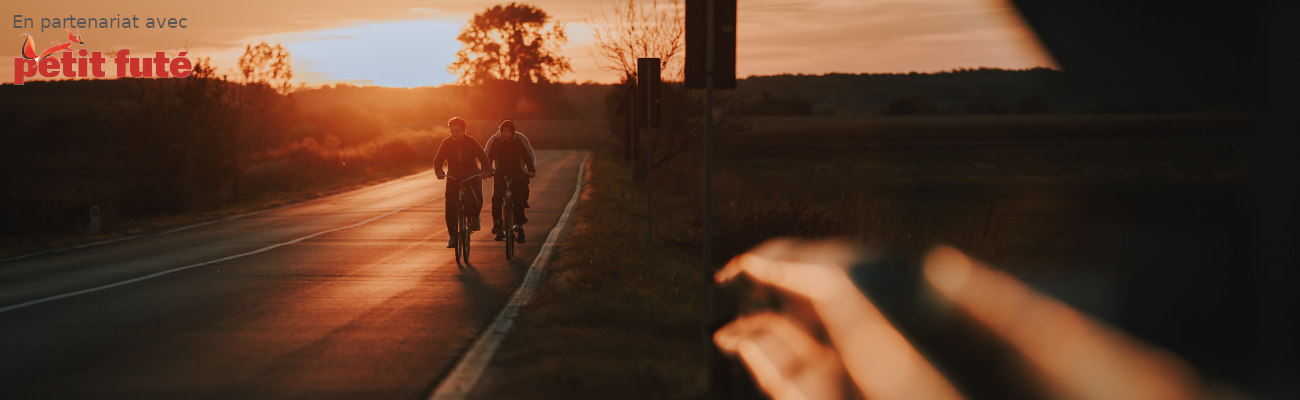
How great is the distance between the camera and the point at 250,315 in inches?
342

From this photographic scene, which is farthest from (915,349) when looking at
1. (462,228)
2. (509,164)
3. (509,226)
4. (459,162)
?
(509,164)

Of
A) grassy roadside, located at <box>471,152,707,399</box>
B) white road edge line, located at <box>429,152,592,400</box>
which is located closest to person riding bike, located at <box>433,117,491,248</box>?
white road edge line, located at <box>429,152,592,400</box>

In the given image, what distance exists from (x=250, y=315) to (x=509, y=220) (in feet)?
16.4

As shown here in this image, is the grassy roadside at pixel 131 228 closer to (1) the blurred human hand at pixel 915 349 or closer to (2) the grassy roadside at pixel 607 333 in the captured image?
(2) the grassy roadside at pixel 607 333

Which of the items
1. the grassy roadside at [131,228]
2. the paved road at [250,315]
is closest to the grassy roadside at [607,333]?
the paved road at [250,315]

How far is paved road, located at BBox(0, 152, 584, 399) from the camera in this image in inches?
243

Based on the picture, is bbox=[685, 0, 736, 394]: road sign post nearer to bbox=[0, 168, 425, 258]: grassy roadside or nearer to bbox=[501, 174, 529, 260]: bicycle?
bbox=[501, 174, 529, 260]: bicycle

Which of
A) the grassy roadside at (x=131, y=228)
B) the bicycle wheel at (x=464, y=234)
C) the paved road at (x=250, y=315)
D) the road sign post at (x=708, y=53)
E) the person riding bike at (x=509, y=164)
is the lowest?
the grassy roadside at (x=131, y=228)

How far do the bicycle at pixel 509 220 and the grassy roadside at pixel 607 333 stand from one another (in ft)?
2.12

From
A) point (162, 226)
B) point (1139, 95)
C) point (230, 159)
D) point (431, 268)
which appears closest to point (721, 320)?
point (1139, 95)

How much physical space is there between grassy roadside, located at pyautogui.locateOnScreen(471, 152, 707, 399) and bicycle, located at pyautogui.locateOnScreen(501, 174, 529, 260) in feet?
2.12

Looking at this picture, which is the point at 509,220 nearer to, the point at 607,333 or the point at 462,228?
the point at 462,228

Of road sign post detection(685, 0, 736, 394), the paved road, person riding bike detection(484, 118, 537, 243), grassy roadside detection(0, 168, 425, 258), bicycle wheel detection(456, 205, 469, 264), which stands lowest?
grassy roadside detection(0, 168, 425, 258)

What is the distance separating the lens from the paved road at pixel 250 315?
616cm
